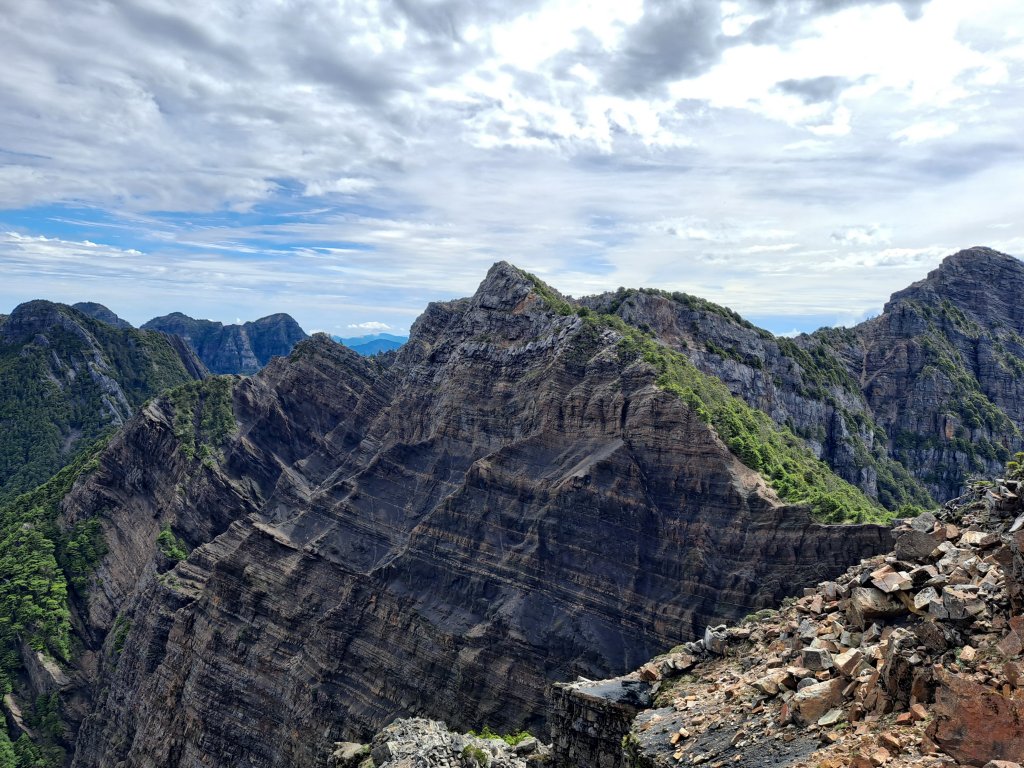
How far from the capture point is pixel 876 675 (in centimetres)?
2047

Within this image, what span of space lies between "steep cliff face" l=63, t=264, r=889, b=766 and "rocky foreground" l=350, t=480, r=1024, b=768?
26.4m

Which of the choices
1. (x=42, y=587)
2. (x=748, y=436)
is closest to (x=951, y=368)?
(x=748, y=436)

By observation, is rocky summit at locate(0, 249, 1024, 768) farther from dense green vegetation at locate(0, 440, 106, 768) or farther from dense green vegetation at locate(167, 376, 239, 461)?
dense green vegetation at locate(167, 376, 239, 461)

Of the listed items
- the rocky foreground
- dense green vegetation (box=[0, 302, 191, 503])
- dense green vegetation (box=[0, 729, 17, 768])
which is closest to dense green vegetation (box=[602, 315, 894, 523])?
the rocky foreground

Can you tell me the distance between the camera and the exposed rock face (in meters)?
102

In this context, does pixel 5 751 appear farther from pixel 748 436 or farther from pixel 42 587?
pixel 748 436

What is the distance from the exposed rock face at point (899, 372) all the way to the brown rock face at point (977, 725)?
7854 centimetres

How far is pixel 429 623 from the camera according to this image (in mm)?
72938

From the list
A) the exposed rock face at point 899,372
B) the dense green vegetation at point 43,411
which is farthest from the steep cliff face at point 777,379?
the dense green vegetation at point 43,411

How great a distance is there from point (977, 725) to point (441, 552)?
209 ft

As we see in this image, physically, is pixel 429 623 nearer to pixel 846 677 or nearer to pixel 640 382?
pixel 640 382

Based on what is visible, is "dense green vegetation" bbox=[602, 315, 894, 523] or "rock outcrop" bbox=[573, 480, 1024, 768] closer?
"rock outcrop" bbox=[573, 480, 1024, 768]

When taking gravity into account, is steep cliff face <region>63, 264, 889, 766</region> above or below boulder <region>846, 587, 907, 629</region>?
below

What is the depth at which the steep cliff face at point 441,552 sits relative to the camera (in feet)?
203
